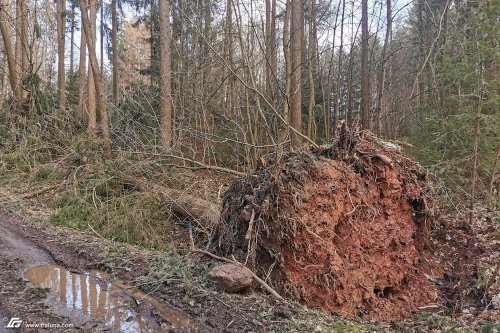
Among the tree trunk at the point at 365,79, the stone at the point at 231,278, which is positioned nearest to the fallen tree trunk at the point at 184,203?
the stone at the point at 231,278

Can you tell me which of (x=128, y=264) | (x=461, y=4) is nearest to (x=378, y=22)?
(x=461, y=4)

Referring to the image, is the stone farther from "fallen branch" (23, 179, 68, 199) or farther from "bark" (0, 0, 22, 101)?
"bark" (0, 0, 22, 101)

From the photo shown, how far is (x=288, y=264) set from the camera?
4.80 meters

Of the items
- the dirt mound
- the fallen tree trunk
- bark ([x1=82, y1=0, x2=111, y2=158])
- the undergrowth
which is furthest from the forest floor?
bark ([x1=82, y1=0, x2=111, y2=158])

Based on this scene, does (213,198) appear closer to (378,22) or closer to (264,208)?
(264,208)

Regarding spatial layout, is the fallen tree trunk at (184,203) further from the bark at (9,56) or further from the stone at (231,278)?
the bark at (9,56)

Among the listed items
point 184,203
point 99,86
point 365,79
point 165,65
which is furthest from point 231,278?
point 365,79

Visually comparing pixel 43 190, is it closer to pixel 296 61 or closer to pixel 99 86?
pixel 99 86

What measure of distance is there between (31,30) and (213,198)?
9837 millimetres

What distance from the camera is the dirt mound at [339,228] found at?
483cm

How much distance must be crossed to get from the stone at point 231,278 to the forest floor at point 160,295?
94 mm

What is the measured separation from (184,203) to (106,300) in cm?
458

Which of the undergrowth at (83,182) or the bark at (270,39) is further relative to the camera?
the bark at (270,39)

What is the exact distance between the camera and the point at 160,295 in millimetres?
4039
